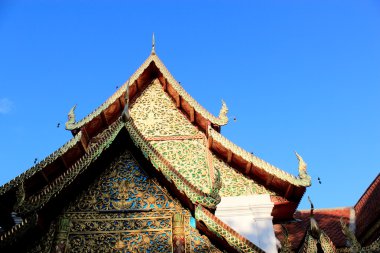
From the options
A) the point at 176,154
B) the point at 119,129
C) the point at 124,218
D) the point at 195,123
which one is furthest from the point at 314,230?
the point at 195,123

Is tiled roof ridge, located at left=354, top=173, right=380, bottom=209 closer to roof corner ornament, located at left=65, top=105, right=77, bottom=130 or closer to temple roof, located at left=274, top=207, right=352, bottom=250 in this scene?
temple roof, located at left=274, top=207, right=352, bottom=250

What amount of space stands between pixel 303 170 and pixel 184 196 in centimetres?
272

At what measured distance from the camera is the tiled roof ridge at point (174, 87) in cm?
701

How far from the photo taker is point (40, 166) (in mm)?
5965

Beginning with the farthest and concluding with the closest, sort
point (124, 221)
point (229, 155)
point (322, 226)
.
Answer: point (322, 226) < point (229, 155) < point (124, 221)

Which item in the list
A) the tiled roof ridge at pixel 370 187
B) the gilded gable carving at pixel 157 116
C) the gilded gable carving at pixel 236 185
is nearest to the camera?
the gilded gable carving at pixel 236 185

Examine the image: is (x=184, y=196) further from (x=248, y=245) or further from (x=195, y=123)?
(x=195, y=123)

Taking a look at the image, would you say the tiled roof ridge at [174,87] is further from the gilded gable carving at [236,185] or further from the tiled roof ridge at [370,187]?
the tiled roof ridge at [370,187]

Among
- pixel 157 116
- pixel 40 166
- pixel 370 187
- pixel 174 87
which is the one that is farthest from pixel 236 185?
pixel 370 187

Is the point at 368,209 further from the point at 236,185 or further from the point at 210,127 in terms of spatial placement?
the point at 210,127

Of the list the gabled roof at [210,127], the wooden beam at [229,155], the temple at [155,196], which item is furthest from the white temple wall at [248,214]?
the wooden beam at [229,155]

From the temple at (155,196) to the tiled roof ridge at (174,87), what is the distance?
0.09ft

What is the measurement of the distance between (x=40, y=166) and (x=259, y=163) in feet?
11.4

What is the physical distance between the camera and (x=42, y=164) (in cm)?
601
